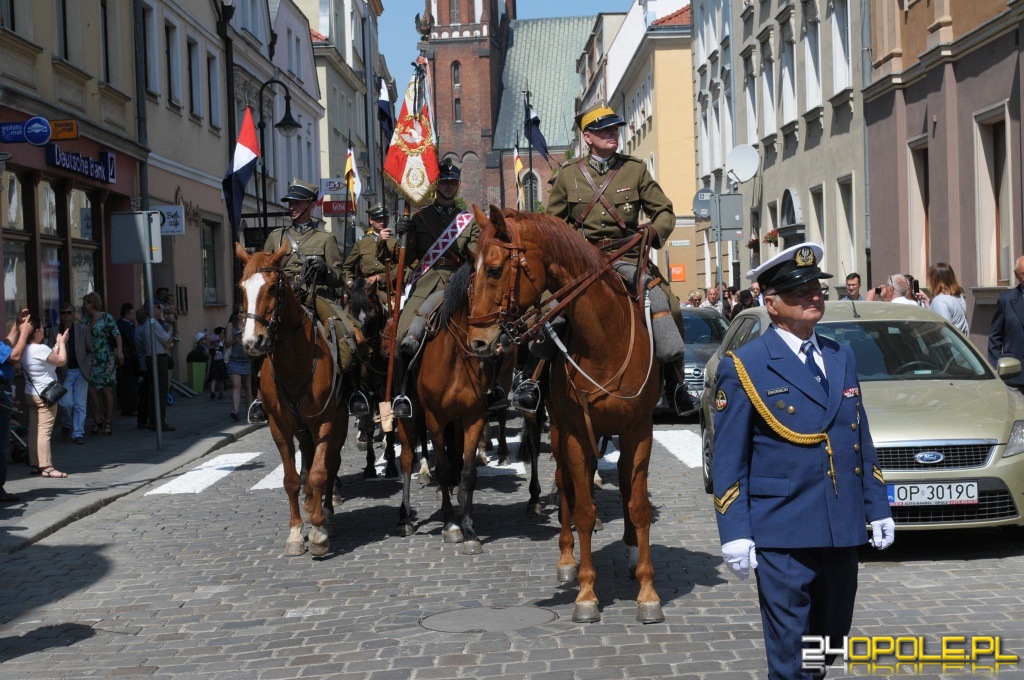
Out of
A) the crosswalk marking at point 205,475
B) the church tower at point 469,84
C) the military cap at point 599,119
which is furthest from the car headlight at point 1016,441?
the church tower at point 469,84

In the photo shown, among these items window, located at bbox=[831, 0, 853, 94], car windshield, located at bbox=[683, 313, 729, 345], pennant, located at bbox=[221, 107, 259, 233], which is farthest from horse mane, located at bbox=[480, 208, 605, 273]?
window, located at bbox=[831, 0, 853, 94]

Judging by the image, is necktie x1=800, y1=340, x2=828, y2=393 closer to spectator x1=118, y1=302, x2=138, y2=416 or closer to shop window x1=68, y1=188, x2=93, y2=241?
spectator x1=118, y1=302, x2=138, y2=416

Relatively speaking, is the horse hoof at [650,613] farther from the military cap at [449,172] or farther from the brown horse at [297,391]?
the military cap at [449,172]

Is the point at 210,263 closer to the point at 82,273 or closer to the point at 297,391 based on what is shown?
the point at 82,273

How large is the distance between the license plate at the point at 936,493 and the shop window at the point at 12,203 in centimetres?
1364

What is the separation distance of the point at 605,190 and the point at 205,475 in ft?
25.8

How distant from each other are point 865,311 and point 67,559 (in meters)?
6.60

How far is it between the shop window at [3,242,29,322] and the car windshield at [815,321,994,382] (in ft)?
41.3

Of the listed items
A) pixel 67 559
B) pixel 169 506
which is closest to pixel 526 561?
pixel 67 559

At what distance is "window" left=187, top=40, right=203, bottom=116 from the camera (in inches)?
1172

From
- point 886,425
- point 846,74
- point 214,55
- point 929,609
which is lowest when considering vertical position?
point 929,609

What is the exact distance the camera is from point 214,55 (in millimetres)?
31812

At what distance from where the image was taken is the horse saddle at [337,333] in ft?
31.1

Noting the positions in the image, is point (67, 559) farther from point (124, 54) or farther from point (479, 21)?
point (479, 21)
